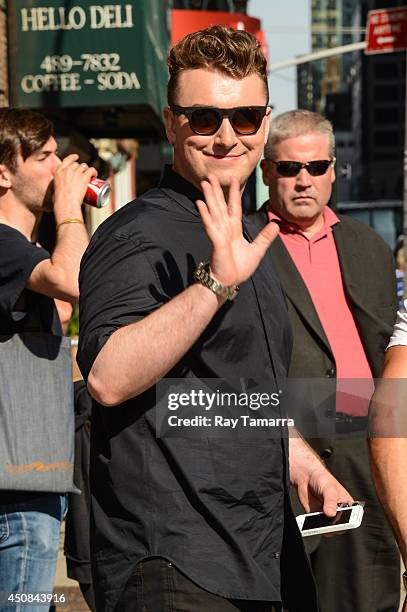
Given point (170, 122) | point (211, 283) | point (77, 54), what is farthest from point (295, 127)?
point (77, 54)

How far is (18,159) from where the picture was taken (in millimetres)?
3867

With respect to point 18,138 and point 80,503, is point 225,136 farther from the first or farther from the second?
point 80,503

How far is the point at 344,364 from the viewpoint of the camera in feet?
14.3

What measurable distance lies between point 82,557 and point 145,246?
2.22 meters

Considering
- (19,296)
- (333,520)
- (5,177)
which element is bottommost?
(333,520)

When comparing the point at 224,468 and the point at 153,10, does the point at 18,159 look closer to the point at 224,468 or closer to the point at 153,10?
the point at 224,468

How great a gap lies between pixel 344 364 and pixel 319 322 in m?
0.19

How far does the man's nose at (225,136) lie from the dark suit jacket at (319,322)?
170 centimetres

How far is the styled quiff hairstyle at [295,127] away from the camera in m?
4.77

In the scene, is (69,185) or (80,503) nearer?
(69,185)

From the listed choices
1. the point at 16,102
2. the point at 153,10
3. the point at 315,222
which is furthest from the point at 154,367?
the point at 153,10

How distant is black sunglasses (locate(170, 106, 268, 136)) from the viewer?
106 inches

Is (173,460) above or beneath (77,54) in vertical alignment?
beneath

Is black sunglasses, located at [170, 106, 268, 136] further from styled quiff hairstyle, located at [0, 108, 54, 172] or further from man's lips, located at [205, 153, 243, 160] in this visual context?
styled quiff hairstyle, located at [0, 108, 54, 172]
